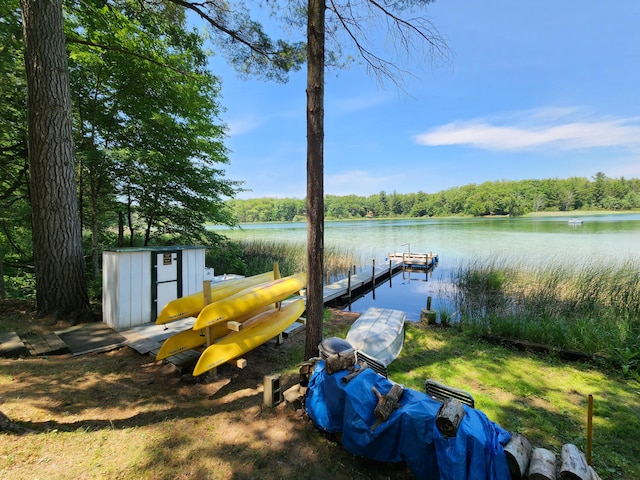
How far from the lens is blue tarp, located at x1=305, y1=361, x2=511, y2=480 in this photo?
137cm

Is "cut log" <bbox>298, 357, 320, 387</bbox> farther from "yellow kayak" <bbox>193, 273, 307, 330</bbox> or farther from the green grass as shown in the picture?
the green grass

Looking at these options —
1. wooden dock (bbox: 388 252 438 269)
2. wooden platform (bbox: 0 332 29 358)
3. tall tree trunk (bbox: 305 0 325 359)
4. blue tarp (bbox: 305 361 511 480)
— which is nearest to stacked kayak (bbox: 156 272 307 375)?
tall tree trunk (bbox: 305 0 325 359)

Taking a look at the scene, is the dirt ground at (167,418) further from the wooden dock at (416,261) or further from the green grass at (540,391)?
the wooden dock at (416,261)

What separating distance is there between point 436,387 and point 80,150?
776cm

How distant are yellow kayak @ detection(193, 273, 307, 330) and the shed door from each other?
1695mm

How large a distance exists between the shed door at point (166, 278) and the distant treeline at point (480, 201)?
48940mm

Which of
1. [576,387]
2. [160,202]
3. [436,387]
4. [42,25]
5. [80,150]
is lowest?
[576,387]

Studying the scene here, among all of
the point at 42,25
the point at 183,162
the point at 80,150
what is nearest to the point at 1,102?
the point at 80,150

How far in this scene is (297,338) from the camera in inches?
172

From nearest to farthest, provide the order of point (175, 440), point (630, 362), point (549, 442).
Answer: point (175, 440)
point (549, 442)
point (630, 362)

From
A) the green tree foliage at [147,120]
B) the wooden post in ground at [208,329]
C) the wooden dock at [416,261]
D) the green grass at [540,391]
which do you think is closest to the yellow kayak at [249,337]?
the wooden post in ground at [208,329]

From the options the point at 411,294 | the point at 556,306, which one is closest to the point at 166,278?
the point at 556,306

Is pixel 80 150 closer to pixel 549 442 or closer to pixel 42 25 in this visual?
pixel 42 25

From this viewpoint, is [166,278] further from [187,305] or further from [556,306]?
[556,306]
